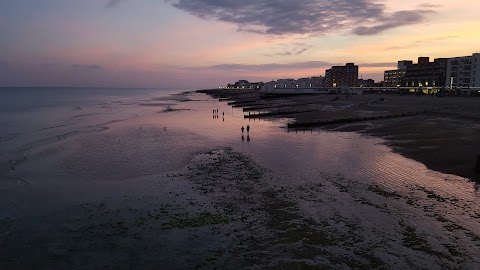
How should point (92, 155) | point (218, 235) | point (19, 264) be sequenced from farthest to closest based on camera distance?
point (92, 155)
point (218, 235)
point (19, 264)

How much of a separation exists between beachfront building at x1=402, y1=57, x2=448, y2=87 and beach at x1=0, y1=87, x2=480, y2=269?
13392 centimetres

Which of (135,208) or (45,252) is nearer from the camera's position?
(45,252)

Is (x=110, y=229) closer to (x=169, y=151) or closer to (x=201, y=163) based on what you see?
(x=201, y=163)

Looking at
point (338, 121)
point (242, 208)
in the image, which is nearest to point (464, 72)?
point (338, 121)

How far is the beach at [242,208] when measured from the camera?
1295 cm

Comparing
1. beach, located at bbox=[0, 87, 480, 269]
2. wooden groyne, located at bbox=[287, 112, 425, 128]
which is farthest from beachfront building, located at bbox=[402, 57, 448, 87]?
beach, located at bbox=[0, 87, 480, 269]

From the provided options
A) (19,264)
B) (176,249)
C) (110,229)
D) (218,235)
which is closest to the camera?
(19,264)

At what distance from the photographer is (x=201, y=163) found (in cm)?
2847

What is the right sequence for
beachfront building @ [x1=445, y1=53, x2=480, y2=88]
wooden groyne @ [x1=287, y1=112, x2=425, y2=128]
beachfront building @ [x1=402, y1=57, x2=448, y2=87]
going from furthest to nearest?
beachfront building @ [x1=402, y1=57, x2=448, y2=87], beachfront building @ [x1=445, y1=53, x2=480, y2=88], wooden groyne @ [x1=287, y1=112, x2=425, y2=128]

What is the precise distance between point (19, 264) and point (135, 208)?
20.6ft

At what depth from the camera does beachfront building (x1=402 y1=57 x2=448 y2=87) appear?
14875 centimetres

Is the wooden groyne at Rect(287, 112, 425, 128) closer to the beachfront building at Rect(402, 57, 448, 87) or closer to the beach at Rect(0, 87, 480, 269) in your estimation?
the beach at Rect(0, 87, 480, 269)

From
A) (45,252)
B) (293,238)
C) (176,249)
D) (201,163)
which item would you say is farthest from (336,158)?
(45,252)

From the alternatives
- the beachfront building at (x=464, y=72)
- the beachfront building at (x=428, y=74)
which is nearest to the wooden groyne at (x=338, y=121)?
the beachfront building at (x=464, y=72)
